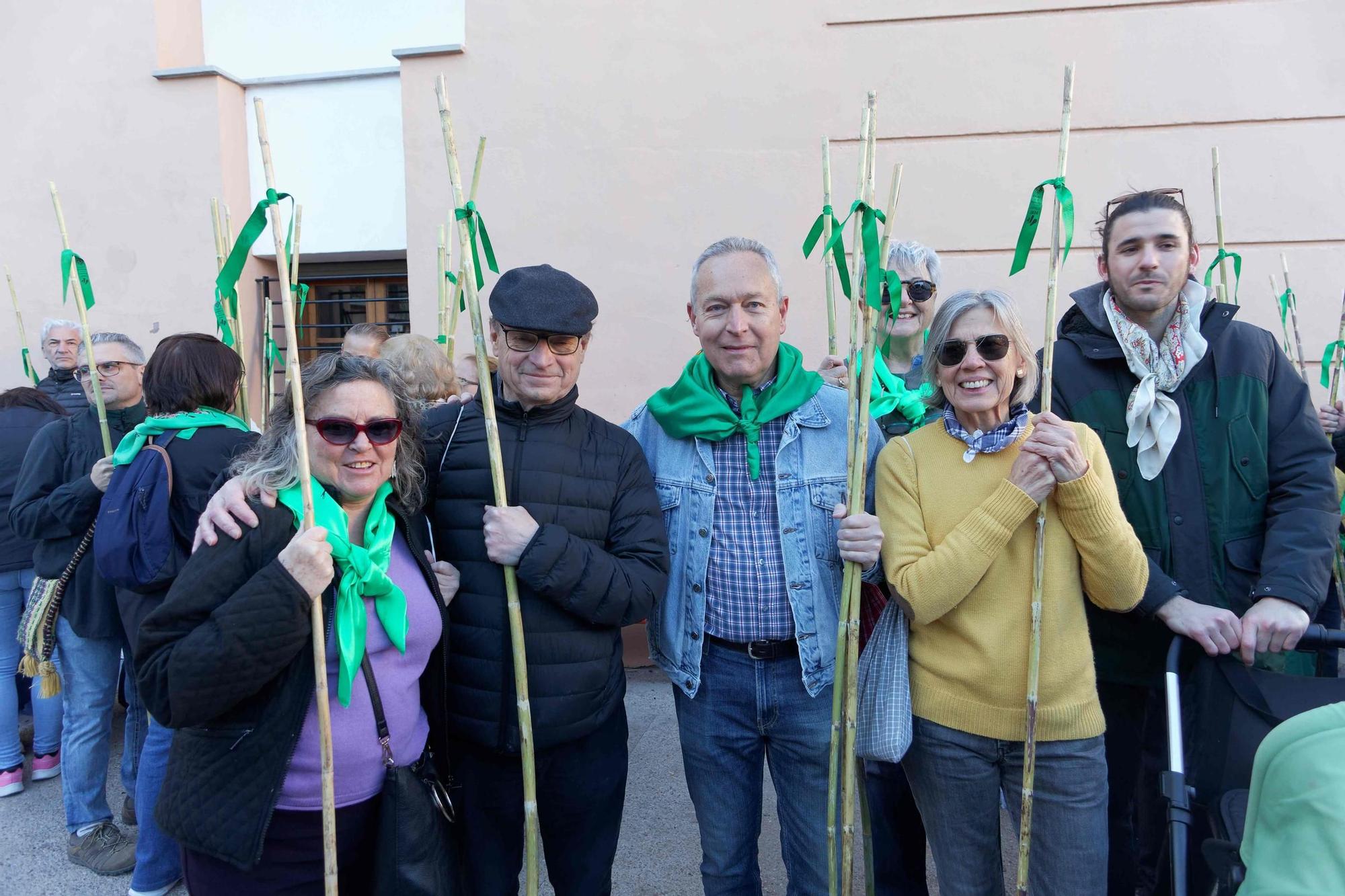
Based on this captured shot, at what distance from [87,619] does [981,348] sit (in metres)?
3.07

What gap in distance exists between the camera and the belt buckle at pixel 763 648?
75.5 inches

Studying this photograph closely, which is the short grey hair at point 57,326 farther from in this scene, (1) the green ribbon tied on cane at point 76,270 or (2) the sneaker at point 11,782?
(2) the sneaker at point 11,782

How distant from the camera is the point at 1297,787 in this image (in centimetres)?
95

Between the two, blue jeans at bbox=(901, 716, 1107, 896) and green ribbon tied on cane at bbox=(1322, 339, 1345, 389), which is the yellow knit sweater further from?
green ribbon tied on cane at bbox=(1322, 339, 1345, 389)

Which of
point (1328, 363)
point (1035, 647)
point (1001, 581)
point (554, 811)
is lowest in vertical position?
point (554, 811)

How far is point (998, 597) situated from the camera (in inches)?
68.1

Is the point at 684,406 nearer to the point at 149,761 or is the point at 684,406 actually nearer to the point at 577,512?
the point at 577,512

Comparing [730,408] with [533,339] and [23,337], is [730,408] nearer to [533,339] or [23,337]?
[533,339]

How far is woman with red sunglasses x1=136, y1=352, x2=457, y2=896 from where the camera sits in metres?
1.46

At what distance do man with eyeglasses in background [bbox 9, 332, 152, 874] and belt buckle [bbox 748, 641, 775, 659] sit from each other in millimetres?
2331

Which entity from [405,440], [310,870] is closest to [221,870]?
[310,870]

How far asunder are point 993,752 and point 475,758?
1126 millimetres

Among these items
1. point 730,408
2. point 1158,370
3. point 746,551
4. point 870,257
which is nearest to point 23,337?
point 730,408

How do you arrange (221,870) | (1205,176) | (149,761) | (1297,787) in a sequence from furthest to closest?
(1205,176) < (149,761) < (221,870) < (1297,787)
